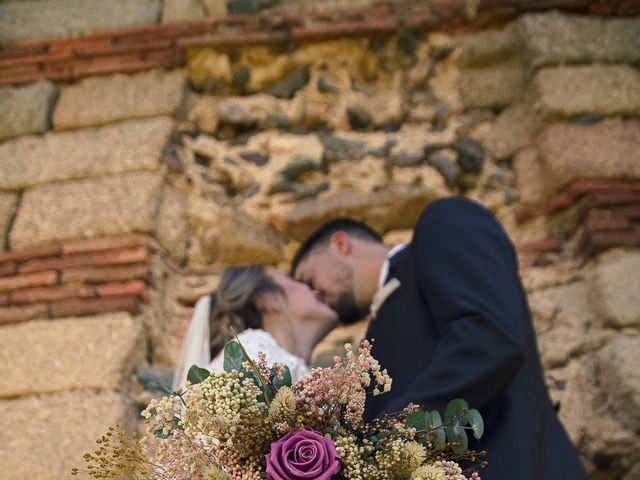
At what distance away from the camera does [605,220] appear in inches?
147

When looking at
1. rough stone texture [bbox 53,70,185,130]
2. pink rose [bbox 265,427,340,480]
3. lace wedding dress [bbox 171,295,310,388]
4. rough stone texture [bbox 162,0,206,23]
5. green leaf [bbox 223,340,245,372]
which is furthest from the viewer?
rough stone texture [bbox 162,0,206,23]

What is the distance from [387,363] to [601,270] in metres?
1.10

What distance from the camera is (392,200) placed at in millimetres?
4090

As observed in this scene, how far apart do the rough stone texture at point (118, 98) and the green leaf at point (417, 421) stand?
2.60m

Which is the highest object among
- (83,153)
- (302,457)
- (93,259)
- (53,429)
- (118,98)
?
(118,98)

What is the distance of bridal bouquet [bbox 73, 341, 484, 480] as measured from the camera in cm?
192

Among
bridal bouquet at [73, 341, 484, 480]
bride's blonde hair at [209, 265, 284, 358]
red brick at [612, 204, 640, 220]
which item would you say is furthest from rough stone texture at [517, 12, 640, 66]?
bridal bouquet at [73, 341, 484, 480]

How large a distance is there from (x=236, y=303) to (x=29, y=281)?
0.96 meters

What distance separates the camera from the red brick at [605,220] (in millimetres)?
3727

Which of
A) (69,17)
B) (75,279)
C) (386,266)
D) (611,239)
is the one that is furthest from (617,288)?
(69,17)

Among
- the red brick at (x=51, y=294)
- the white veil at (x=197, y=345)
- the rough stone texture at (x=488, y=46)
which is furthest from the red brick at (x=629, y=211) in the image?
the red brick at (x=51, y=294)

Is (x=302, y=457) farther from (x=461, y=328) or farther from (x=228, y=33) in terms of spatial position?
(x=228, y=33)

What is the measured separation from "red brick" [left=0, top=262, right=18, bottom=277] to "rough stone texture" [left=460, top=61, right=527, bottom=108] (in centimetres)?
214

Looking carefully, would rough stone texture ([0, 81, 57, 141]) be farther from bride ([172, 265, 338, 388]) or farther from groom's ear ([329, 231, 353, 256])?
groom's ear ([329, 231, 353, 256])
